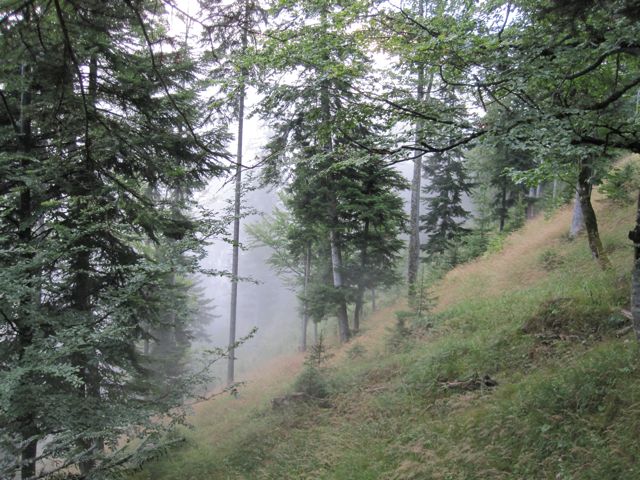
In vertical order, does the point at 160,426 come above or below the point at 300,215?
below

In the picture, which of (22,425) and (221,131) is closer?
(22,425)

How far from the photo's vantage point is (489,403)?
628 cm

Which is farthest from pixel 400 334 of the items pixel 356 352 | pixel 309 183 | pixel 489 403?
pixel 309 183

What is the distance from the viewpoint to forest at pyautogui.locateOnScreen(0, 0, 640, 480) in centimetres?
385

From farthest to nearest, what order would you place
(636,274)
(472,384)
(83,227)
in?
(472,384) < (83,227) < (636,274)

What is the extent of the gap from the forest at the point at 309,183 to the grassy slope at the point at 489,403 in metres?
0.04

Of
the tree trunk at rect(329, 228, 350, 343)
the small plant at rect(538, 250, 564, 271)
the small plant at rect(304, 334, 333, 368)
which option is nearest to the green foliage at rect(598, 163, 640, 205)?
the small plant at rect(538, 250, 564, 271)

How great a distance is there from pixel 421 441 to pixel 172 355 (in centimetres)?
1642

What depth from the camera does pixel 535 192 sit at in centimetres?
2642

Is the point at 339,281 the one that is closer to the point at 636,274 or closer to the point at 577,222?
the point at 577,222

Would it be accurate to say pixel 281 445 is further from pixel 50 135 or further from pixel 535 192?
pixel 535 192

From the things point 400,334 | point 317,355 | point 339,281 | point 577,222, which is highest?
point 577,222

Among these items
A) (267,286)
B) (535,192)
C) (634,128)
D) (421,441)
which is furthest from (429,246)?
(267,286)

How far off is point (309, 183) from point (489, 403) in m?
4.57
